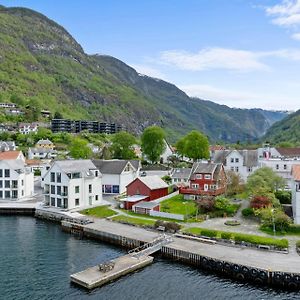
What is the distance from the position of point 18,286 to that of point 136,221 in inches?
1037

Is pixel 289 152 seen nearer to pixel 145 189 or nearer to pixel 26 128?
pixel 145 189

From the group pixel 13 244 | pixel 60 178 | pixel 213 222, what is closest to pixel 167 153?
pixel 60 178

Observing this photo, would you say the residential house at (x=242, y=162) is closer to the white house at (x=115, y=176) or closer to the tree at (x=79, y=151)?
the white house at (x=115, y=176)

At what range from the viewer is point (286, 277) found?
41.4 metres

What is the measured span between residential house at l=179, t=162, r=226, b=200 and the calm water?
2730 cm

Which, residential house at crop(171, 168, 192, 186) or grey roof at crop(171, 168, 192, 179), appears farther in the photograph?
grey roof at crop(171, 168, 192, 179)

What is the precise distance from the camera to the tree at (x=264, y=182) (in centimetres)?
6793

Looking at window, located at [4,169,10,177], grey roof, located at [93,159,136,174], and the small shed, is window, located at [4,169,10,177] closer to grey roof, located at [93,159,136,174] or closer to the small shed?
grey roof, located at [93,159,136,174]

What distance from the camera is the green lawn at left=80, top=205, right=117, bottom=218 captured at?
233 ft

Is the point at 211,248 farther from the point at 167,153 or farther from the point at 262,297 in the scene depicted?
the point at 167,153

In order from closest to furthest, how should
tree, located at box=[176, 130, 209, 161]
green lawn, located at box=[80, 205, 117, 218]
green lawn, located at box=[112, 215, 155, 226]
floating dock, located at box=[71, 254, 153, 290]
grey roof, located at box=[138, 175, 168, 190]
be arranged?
floating dock, located at box=[71, 254, 153, 290] → green lawn, located at box=[112, 215, 155, 226] → green lawn, located at box=[80, 205, 117, 218] → grey roof, located at box=[138, 175, 168, 190] → tree, located at box=[176, 130, 209, 161]

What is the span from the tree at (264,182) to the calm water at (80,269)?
2635cm

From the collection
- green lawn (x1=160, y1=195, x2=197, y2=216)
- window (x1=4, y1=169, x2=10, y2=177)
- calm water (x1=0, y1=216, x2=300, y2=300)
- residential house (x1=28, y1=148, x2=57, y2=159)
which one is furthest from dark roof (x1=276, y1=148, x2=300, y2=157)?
residential house (x1=28, y1=148, x2=57, y2=159)

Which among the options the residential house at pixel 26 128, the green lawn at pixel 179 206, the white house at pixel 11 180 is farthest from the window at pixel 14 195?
the residential house at pixel 26 128
